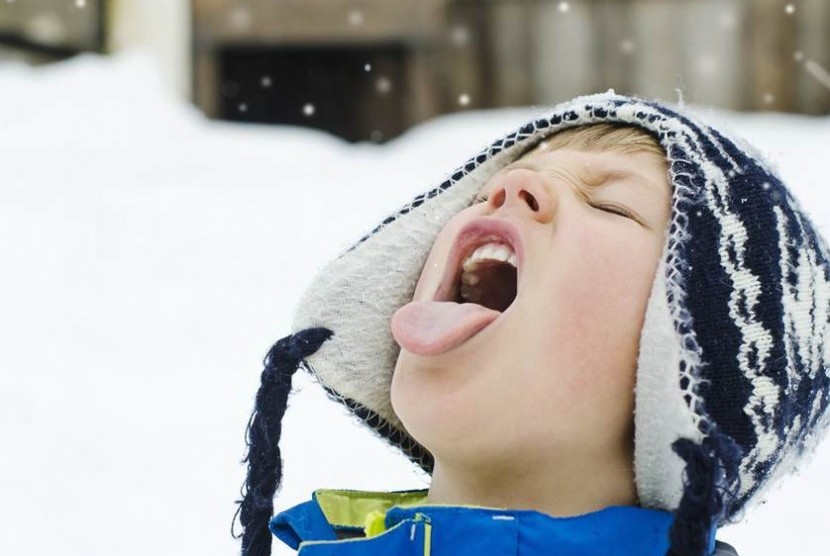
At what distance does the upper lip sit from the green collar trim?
1.03 ft

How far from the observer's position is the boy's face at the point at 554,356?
1226mm

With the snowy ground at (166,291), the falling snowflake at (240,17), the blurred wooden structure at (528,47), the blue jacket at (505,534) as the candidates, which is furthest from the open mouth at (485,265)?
the falling snowflake at (240,17)

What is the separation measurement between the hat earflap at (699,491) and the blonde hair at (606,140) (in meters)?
0.39

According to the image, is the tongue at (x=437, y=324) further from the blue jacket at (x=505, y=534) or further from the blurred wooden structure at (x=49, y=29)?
the blurred wooden structure at (x=49, y=29)

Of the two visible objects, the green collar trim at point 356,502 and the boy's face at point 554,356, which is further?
the green collar trim at point 356,502

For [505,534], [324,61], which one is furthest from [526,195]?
[324,61]

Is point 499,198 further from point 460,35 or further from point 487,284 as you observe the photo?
point 460,35

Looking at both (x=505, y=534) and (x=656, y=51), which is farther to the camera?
(x=656, y=51)

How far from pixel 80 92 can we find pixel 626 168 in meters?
3.74

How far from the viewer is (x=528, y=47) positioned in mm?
5262

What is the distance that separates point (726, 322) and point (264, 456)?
24.3 inches

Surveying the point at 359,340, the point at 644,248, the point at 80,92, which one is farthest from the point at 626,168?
the point at 80,92

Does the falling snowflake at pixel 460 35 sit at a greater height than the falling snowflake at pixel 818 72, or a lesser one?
greater

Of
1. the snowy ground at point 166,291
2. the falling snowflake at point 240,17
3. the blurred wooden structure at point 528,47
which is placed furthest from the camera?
the falling snowflake at point 240,17
